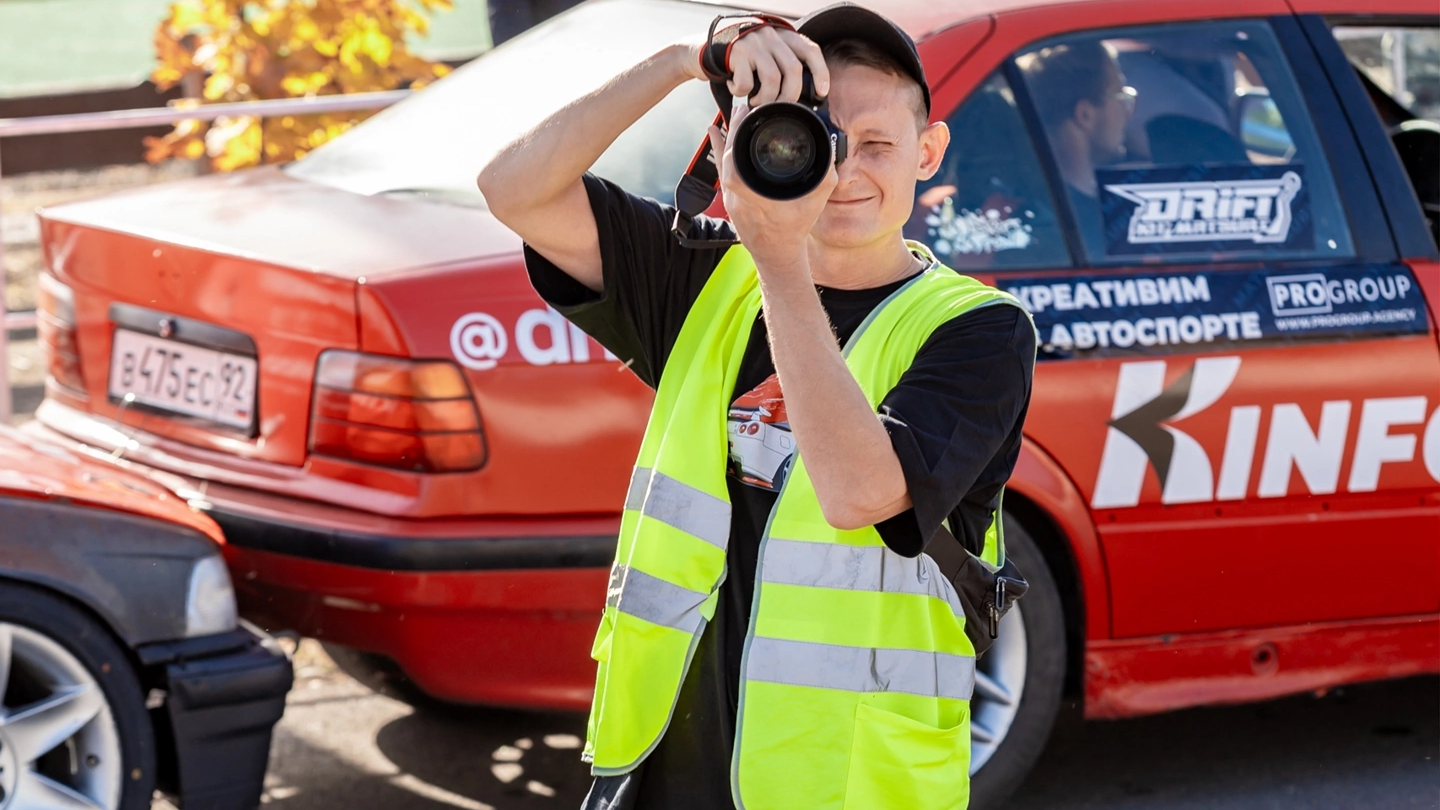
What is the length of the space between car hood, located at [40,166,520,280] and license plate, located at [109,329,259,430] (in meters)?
0.22

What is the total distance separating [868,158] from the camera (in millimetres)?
1981

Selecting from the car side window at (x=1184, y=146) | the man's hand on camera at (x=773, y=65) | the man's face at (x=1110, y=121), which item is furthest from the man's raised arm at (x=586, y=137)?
the man's face at (x=1110, y=121)

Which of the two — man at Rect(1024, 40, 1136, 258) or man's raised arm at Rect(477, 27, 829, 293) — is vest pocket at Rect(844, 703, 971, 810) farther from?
man at Rect(1024, 40, 1136, 258)

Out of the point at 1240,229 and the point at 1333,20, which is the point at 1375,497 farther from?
the point at 1333,20

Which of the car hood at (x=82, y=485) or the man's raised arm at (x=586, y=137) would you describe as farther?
the car hood at (x=82, y=485)

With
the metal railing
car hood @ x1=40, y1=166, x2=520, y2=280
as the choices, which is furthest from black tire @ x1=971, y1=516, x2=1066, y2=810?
the metal railing

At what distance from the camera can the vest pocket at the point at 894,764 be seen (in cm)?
194

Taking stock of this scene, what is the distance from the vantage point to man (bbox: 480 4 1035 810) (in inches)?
75.1

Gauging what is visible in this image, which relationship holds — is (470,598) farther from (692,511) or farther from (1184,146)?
(1184,146)

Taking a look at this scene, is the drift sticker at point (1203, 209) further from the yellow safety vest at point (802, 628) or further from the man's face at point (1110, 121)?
the yellow safety vest at point (802, 628)

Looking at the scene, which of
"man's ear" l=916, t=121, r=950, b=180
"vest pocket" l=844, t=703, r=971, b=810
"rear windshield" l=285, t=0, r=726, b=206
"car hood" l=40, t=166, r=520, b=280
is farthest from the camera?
"rear windshield" l=285, t=0, r=726, b=206

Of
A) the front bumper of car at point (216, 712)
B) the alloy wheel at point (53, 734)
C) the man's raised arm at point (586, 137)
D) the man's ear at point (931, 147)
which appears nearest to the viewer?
the man's raised arm at point (586, 137)

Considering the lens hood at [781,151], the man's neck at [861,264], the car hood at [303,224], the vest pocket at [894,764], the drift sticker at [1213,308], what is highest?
the lens hood at [781,151]

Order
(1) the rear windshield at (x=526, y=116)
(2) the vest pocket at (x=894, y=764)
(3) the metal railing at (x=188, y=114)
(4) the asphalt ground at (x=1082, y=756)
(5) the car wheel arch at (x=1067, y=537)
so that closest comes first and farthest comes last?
(2) the vest pocket at (x=894, y=764), (5) the car wheel arch at (x=1067, y=537), (1) the rear windshield at (x=526, y=116), (4) the asphalt ground at (x=1082, y=756), (3) the metal railing at (x=188, y=114)
